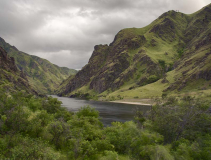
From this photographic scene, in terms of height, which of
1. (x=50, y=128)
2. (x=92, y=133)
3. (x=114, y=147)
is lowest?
(x=114, y=147)

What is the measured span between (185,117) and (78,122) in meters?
26.8

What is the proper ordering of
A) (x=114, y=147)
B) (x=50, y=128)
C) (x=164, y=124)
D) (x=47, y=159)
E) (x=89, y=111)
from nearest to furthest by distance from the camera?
(x=47, y=159) < (x=50, y=128) < (x=114, y=147) < (x=164, y=124) < (x=89, y=111)

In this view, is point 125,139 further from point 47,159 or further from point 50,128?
point 47,159

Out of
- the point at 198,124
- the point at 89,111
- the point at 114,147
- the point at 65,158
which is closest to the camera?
the point at 65,158

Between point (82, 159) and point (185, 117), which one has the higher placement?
point (185, 117)

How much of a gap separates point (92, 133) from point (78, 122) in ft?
20.8

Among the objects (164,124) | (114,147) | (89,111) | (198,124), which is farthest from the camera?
(89,111)

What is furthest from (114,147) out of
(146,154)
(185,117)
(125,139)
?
(185,117)

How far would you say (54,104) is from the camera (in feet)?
233

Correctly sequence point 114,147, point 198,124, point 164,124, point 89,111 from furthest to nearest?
point 89,111 < point 164,124 < point 198,124 < point 114,147

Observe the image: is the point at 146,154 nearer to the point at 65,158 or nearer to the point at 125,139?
the point at 125,139

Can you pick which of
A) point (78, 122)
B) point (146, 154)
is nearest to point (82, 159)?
point (146, 154)

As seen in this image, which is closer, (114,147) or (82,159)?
(82,159)

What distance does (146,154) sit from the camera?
29.1 metres
